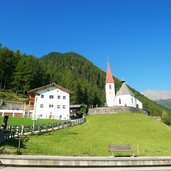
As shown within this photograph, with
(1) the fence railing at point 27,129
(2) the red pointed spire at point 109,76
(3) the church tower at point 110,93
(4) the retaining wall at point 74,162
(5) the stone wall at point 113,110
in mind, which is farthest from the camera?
(2) the red pointed spire at point 109,76

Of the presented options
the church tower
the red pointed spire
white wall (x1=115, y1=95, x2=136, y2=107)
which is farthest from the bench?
the red pointed spire

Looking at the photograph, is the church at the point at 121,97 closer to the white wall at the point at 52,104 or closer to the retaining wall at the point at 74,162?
the white wall at the point at 52,104

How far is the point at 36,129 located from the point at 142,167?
1996 centimetres

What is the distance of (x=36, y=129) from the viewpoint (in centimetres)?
2925

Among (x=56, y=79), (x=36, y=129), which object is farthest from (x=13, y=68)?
(x=36, y=129)

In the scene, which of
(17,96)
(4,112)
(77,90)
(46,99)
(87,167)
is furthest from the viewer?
(77,90)

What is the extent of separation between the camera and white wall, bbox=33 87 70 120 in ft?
182

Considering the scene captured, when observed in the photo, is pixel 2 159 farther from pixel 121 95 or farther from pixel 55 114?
pixel 121 95

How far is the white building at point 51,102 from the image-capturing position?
5544 centimetres

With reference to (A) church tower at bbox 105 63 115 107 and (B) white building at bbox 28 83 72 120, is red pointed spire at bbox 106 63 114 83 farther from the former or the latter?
(B) white building at bbox 28 83 72 120

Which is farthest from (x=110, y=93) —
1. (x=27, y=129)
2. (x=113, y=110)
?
(x=27, y=129)

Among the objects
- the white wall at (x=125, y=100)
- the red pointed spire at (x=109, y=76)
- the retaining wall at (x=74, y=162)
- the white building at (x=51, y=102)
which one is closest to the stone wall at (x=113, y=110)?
the white wall at (x=125, y=100)

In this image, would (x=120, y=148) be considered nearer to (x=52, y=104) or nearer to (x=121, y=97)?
(x=52, y=104)

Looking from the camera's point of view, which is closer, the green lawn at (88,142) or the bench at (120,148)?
the bench at (120,148)
